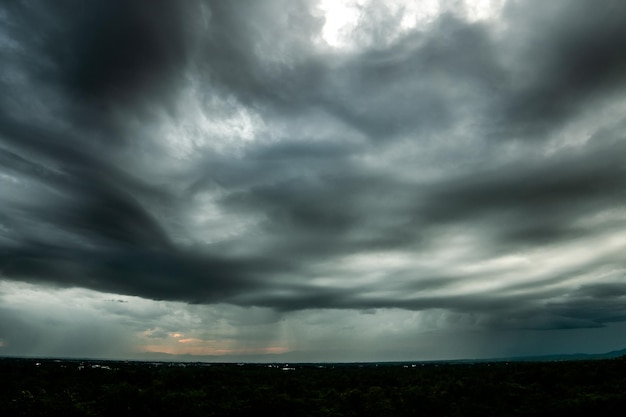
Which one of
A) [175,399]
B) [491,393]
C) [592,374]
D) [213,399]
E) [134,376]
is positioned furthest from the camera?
[134,376]

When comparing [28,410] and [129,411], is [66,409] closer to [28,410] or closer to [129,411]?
[28,410]

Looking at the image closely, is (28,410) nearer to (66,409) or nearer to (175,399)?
(66,409)

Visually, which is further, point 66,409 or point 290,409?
point 290,409

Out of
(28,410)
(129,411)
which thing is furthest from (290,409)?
(28,410)

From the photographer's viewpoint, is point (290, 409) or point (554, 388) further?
point (554, 388)

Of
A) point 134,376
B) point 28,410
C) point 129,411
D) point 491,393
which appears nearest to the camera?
point 28,410

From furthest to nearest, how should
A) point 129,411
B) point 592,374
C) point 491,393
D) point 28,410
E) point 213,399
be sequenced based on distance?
point 592,374, point 491,393, point 213,399, point 129,411, point 28,410

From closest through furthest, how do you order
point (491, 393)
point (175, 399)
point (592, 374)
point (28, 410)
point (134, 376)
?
point (28, 410), point (175, 399), point (491, 393), point (592, 374), point (134, 376)

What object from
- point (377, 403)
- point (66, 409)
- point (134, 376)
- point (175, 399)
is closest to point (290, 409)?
point (377, 403)
